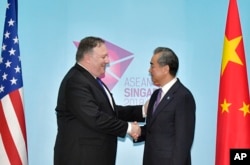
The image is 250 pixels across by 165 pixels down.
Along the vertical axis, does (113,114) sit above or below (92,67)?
below

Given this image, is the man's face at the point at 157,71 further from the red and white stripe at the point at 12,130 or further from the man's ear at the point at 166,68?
the red and white stripe at the point at 12,130

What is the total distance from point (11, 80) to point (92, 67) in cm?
78

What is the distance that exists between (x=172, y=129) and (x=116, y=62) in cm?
128

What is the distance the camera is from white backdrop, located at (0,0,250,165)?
3.58 m

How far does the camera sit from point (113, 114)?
2.77m

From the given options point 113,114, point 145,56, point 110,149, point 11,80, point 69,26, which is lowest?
point 110,149

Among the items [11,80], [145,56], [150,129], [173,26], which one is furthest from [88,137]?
[173,26]

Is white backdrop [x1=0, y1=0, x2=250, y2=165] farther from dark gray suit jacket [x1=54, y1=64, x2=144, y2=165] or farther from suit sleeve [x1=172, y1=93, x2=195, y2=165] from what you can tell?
suit sleeve [x1=172, y1=93, x2=195, y2=165]

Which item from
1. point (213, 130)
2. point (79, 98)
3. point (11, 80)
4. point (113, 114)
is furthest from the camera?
point (213, 130)

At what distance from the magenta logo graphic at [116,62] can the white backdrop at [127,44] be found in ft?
0.10

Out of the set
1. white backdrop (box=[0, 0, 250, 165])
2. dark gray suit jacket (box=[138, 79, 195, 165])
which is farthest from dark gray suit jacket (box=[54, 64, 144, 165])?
white backdrop (box=[0, 0, 250, 165])

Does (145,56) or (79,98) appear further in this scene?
(145,56)

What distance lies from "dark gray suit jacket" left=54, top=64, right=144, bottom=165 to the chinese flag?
0.79m

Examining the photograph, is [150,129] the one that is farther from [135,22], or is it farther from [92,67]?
[135,22]
